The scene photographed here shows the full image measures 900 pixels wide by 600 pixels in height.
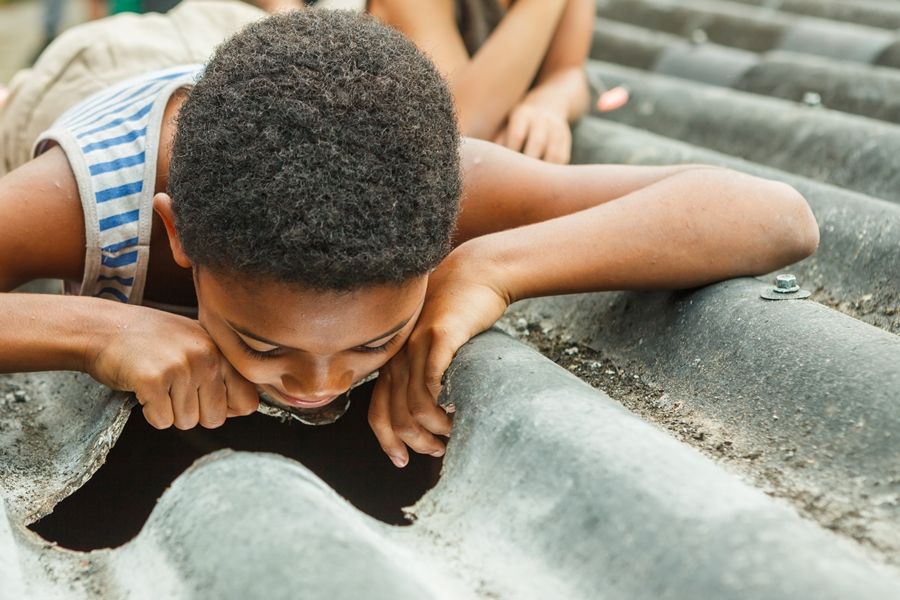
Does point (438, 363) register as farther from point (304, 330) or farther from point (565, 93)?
point (565, 93)

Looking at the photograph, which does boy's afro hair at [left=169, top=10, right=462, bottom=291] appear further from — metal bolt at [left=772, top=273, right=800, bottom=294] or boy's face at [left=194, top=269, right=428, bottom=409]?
metal bolt at [left=772, top=273, right=800, bottom=294]

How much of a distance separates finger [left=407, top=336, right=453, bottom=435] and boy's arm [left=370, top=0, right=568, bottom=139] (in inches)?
36.4

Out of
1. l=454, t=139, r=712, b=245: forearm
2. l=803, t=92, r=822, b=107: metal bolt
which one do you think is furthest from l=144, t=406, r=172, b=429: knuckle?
l=803, t=92, r=822, b=107: metal bolt

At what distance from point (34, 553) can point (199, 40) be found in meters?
1.60

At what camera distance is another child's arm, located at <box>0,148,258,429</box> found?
46.8 inches

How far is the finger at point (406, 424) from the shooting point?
1.25 meters

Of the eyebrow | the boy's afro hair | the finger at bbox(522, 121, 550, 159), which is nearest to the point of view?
the boy's afro hair

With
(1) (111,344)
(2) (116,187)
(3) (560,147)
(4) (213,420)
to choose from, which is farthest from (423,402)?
(3) (560,147)

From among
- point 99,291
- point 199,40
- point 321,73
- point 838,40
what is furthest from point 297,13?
point 838,40

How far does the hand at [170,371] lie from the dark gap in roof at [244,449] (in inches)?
10.0

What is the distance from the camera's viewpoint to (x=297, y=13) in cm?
125

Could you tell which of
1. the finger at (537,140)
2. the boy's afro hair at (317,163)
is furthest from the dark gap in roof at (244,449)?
the finger at (537,140)

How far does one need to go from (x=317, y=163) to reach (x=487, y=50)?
1239 millimetres

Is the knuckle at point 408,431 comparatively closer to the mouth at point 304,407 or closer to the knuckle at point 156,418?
the mouth at point 304,407
